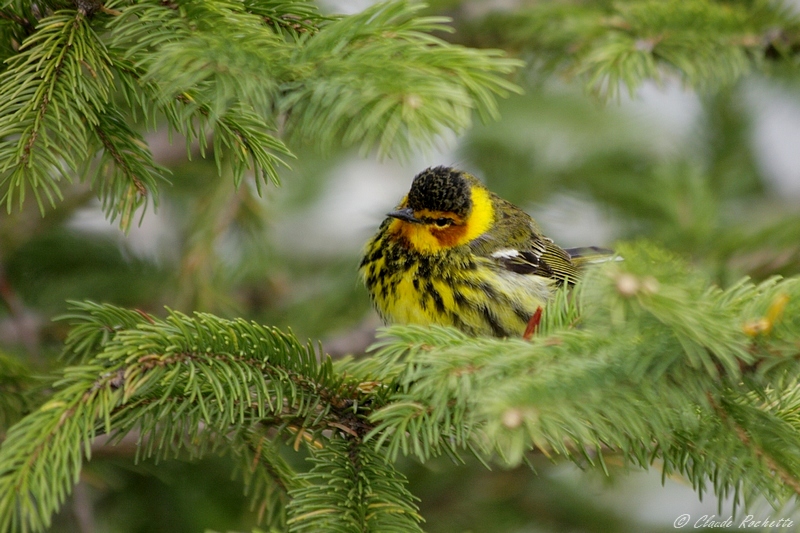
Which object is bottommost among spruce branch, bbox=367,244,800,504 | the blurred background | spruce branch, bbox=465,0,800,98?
the blurred background

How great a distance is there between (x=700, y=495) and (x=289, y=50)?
1248 mm

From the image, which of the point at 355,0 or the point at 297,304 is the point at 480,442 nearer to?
the point at 297,304

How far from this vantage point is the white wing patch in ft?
10.6

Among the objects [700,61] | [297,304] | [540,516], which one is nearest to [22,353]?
[297,304]

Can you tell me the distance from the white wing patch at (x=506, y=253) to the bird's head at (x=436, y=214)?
110mm

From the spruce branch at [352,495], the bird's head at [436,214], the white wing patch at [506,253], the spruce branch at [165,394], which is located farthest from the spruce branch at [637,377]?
the white wing patch at [506,253]

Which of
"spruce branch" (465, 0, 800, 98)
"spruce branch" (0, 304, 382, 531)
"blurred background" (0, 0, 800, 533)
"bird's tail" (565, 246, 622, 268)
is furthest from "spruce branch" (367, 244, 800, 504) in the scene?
"bird's tail" (565, 246, 622, 268)

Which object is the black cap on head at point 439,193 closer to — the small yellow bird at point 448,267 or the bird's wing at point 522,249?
the small yellow bird at point 448,267

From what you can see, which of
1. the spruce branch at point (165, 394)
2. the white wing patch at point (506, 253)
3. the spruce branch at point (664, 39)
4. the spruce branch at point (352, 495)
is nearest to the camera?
the spruce branch at point (165, 394)

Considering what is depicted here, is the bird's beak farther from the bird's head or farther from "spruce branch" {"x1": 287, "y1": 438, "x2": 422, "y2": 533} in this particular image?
"spruce branch" {"x1": 287, "y1": 438, "x2": 422, "y2": 533}

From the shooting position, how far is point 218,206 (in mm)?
3246

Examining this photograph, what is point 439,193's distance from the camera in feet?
10.2

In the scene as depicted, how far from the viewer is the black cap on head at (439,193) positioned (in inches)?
122

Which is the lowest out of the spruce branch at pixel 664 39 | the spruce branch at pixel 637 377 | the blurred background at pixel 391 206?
the blurred background at pixel 391 206
